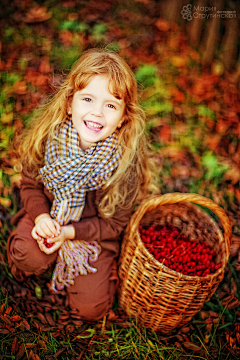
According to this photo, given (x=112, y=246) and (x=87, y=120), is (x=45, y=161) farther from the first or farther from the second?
(x=112, y=246)

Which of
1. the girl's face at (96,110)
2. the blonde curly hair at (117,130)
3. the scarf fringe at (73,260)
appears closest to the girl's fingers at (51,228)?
the scarf fringe at (73,260)

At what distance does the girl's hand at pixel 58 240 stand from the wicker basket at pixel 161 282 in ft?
1.24

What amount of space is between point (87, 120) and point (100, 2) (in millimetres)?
3777

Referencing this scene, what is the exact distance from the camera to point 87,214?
2.21m

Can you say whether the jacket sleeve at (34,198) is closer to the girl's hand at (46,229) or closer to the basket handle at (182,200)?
the girl's hand at (46,229)

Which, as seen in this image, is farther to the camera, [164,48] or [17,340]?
[164,48]

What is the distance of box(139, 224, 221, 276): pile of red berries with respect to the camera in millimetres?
1945

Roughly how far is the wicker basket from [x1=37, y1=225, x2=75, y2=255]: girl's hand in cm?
38

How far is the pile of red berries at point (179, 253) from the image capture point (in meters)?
1.95

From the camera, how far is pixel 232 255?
8.38ft

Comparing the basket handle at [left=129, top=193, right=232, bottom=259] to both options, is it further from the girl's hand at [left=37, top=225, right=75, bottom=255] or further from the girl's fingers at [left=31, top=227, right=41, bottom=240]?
the girl's fingers at [left=31, top=227, right=41, bottom=240]

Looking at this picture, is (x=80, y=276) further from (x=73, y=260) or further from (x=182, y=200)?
(x=182, y=200)

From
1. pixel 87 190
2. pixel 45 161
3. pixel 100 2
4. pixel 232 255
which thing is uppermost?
pixel 100 2

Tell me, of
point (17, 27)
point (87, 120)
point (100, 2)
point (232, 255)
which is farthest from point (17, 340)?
point (100, 2)
